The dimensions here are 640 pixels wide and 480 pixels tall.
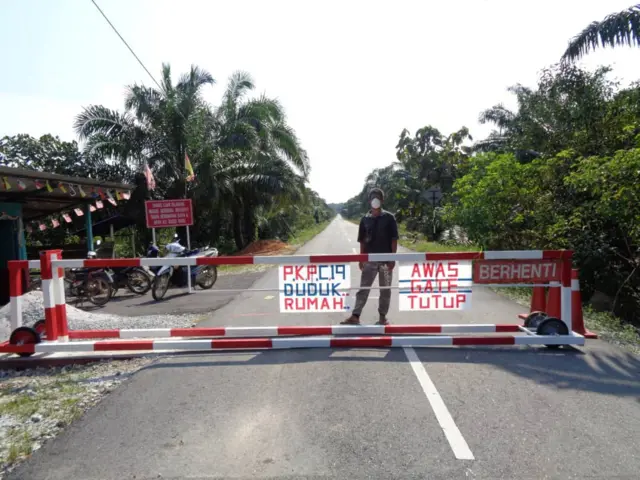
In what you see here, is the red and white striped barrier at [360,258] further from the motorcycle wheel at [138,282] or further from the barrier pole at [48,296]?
the motorcycle wheel at [138,282]

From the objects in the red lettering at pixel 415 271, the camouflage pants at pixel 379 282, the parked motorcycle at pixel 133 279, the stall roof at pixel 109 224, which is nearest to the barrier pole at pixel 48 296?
the camouflage pants at pixel 379 282

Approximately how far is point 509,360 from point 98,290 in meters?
8.57

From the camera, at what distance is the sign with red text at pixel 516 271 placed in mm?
5734

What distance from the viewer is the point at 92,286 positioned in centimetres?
1017

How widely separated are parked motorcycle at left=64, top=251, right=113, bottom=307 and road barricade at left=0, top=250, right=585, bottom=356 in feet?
13.8

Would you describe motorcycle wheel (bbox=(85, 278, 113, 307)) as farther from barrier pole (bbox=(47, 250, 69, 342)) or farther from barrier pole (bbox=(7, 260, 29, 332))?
barrier pole (bbox=(47, 250, 69, 342))

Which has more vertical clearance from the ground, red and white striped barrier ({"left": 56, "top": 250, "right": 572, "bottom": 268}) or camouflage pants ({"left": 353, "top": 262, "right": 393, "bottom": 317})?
red and white striped barrier ({"left": 56, "top": 250, "right": 572, "bottom": 268})

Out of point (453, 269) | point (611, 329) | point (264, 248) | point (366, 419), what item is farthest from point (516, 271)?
point (264, 248)

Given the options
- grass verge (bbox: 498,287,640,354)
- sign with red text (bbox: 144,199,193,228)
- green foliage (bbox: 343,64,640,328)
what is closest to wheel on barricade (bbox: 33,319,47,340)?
grass verge (bbox: 498,287,640,354)

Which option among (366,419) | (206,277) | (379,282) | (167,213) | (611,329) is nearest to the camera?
(366,419)

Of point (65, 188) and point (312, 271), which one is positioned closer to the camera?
point (312, 271)

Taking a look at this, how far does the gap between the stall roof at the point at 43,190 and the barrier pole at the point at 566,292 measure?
9396 millimetres

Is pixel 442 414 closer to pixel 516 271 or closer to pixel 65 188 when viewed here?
pixel 516 271

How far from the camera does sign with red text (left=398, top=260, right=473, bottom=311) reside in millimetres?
5930
